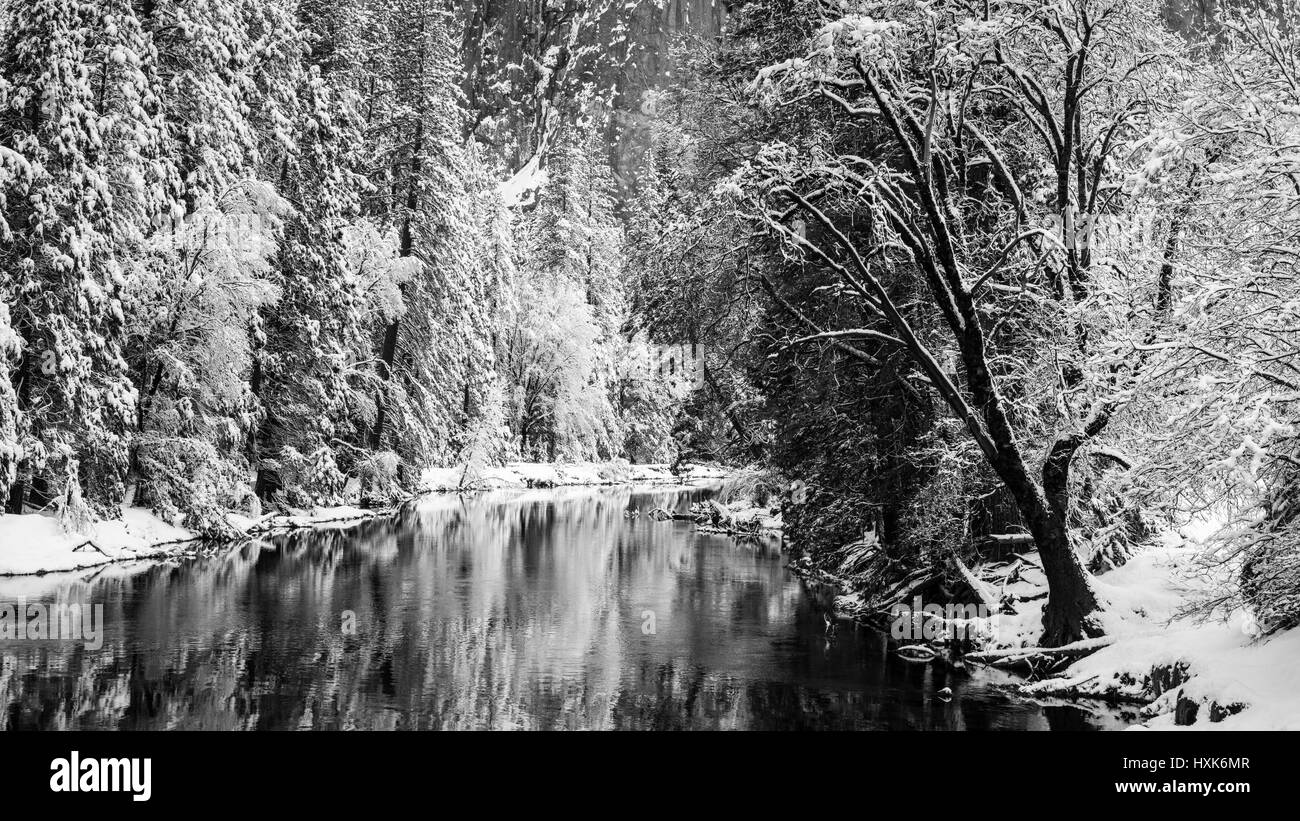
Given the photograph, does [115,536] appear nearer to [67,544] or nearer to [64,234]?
[67,544]

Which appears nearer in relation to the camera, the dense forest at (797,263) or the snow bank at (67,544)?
the dense forest at (797,263)

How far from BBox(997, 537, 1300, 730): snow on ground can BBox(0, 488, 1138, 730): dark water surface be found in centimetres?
72

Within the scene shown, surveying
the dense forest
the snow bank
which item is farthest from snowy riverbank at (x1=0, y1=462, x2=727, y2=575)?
the dense forest

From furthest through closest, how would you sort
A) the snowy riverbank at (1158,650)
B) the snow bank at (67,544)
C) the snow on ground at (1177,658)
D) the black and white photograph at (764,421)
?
the snow bank at (67,544), the black and white photograph at (764,421), the snowy riverbank at (1158,650), the snow on ground at (1177,658)

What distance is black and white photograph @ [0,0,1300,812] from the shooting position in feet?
33.6

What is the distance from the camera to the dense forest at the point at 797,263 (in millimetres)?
10680

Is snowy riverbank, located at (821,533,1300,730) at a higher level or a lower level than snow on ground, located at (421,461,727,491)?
lower

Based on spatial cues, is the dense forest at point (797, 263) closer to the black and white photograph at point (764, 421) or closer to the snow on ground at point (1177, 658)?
the black and white photograph at point (764, 421)

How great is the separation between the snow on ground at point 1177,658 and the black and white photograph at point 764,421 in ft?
0.17

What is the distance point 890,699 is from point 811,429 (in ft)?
24.8

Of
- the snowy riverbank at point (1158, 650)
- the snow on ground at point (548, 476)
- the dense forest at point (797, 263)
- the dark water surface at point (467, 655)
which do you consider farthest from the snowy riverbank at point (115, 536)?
the snowy riverbank at point (1158, 650)

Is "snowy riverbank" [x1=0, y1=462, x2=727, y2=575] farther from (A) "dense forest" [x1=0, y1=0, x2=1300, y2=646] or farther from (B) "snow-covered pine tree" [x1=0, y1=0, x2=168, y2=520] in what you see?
(B) "snow-covered pine tree" [x1=0, y1=0, x2=168, y2=520]

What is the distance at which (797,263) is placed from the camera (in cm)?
1939

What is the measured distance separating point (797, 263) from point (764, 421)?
30.9ft
